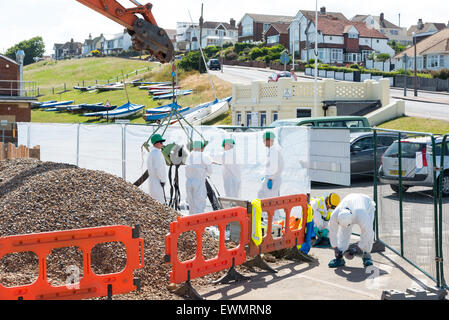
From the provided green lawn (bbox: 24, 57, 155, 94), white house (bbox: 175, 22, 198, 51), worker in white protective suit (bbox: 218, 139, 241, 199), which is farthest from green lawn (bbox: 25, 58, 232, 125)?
white house (bbox: 175, 22, 198, 51)

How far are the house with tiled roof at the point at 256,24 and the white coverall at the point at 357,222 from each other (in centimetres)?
11015

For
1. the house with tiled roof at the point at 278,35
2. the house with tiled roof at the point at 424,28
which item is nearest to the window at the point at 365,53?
the house with tiled roof at the point at 278,35

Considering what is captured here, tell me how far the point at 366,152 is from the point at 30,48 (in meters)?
158

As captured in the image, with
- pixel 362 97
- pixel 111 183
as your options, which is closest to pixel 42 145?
pixel 111 183

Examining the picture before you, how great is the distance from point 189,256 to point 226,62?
85.0 meters

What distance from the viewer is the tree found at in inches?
6186

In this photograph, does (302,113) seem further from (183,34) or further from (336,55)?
(183,34)

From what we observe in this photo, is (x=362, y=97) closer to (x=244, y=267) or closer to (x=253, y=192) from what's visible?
(x=253, y=192)

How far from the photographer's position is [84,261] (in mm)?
6641

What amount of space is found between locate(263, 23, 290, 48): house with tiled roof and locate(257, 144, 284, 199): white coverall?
92.2 m

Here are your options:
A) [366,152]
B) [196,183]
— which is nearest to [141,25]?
[196,183]

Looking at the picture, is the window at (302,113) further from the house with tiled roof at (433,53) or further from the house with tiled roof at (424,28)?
the house with tiled roof at (424,28)

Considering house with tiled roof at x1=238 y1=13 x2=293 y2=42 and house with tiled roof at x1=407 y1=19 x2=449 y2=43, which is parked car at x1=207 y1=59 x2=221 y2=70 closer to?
house with tiled roof at x1=238 y1=13 x2=293 y2=42

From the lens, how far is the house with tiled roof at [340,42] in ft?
293
